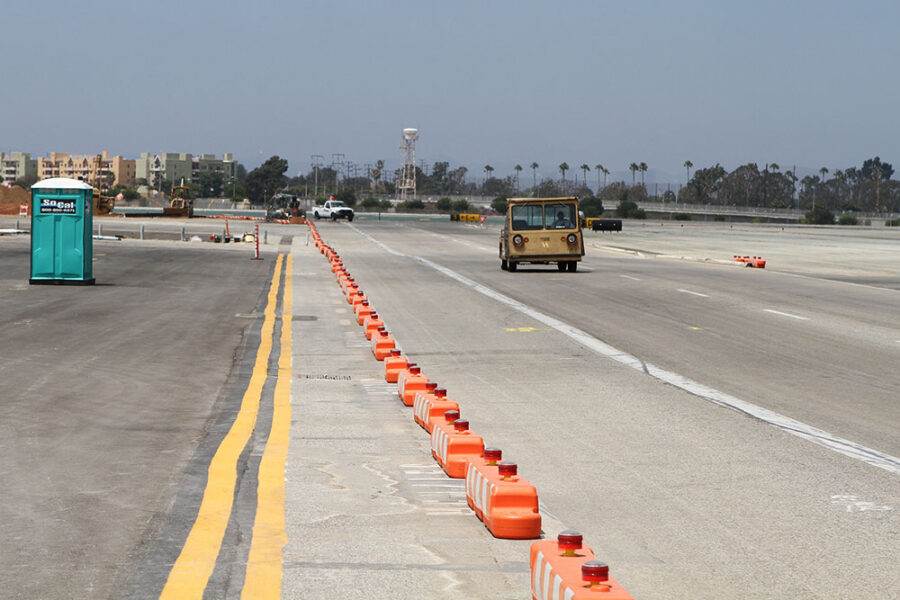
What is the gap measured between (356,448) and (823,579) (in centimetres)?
404

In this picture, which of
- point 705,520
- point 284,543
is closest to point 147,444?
point 284,543

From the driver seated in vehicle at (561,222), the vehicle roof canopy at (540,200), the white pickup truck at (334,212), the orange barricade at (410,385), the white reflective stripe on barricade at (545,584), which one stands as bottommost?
the orange barricade at (410,385)

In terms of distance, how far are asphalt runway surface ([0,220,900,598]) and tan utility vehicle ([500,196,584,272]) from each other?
39.1ft

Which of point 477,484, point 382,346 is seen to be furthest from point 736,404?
point 477,484

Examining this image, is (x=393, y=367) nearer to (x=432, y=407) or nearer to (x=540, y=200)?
(x=432, y=407)

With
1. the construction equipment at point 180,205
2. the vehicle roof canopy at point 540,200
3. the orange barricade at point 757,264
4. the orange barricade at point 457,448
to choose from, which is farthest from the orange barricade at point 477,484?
the construction equipment at point 180,205

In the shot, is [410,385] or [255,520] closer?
[255,520]

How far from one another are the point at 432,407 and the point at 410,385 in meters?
1.60

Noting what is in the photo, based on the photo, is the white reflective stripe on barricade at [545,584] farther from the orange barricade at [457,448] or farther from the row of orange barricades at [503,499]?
the orange barricade at [457,448]

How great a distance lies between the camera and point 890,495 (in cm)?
739

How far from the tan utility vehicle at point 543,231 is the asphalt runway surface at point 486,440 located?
11931 mm

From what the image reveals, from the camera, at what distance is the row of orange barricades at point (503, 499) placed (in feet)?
15.3

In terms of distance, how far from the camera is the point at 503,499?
6.36m

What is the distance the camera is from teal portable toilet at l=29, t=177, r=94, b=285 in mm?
26328
